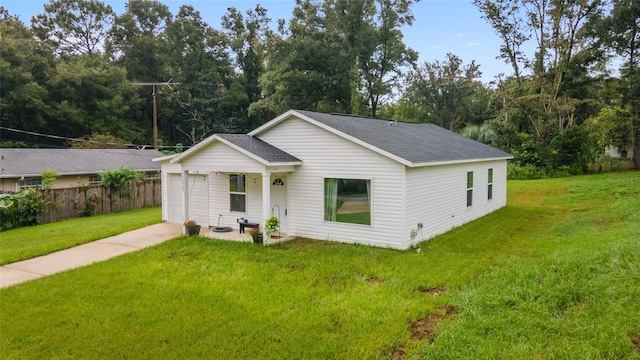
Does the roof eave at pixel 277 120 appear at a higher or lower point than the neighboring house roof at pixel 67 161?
higher

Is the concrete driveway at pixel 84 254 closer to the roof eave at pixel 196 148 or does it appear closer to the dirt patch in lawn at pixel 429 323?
the roof eave at pixel 196 148

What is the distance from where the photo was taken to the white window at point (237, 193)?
12.0m

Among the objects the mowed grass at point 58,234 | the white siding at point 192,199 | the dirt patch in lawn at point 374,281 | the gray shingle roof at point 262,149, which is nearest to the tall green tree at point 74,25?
the mowed grass at point 58,234

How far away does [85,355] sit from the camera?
480cm

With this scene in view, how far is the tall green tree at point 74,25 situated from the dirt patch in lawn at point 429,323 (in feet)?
159

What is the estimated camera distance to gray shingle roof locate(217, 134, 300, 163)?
1052cm

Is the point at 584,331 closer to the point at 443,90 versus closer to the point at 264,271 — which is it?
the point at 264,271

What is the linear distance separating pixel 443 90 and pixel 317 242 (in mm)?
38600

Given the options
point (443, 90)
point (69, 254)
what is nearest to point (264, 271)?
point (69, 254)

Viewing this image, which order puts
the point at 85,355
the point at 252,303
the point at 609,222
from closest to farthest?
the point at 85,355 < the point at 252,303 < the point at 609,222

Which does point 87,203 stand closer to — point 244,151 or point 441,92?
point 244,151

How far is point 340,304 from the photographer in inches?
241

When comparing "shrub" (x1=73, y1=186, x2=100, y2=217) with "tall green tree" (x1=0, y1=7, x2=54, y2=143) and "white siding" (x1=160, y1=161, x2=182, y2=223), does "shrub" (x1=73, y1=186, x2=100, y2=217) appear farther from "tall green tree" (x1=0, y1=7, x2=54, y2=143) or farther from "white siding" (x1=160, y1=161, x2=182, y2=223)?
"tall green tree" (x1=0, y1=7, x2=54, y2=143)

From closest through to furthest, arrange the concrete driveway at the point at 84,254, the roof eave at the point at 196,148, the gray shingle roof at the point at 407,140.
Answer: the concrete driveway at the point at 84,254
the gray shingle roof at the point at 407,140
the roof eave at the point at 196,148
